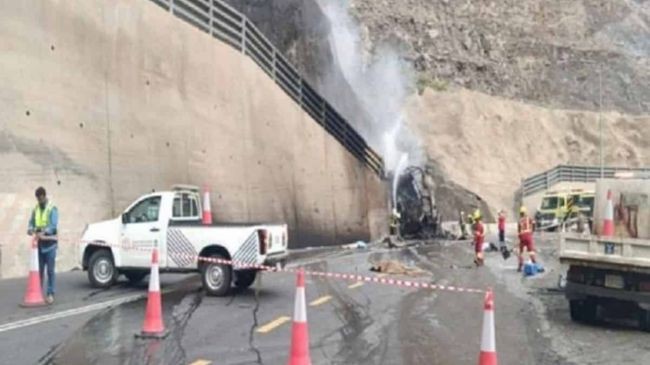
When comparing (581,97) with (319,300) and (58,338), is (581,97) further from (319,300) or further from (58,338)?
(58,338)

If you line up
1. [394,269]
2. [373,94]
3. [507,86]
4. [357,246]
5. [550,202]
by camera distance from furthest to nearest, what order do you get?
[507,86], [373,94], [550,202], [357,246], [394,269]

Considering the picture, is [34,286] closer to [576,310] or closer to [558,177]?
[576,310]

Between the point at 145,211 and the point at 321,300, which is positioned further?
the point at 145,211

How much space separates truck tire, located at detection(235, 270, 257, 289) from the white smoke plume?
75.1ft

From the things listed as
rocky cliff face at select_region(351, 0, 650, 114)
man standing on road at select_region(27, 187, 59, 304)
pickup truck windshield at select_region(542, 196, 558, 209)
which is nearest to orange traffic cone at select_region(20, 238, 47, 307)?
man standing on road at select_region(27, 187, 59, 304)

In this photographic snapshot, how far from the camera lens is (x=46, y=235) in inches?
496

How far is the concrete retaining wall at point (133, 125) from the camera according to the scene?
56.7ft

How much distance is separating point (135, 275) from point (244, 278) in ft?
7.38

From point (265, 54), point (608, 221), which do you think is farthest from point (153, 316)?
point (265, 54)

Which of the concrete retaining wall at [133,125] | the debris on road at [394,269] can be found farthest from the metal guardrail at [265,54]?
the debris on road at [394,269]

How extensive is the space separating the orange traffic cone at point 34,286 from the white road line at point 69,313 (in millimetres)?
765

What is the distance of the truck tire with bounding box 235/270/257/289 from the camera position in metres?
14.1

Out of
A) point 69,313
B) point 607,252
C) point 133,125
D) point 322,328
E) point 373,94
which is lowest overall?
point 322,328

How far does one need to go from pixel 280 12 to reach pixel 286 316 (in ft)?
105
